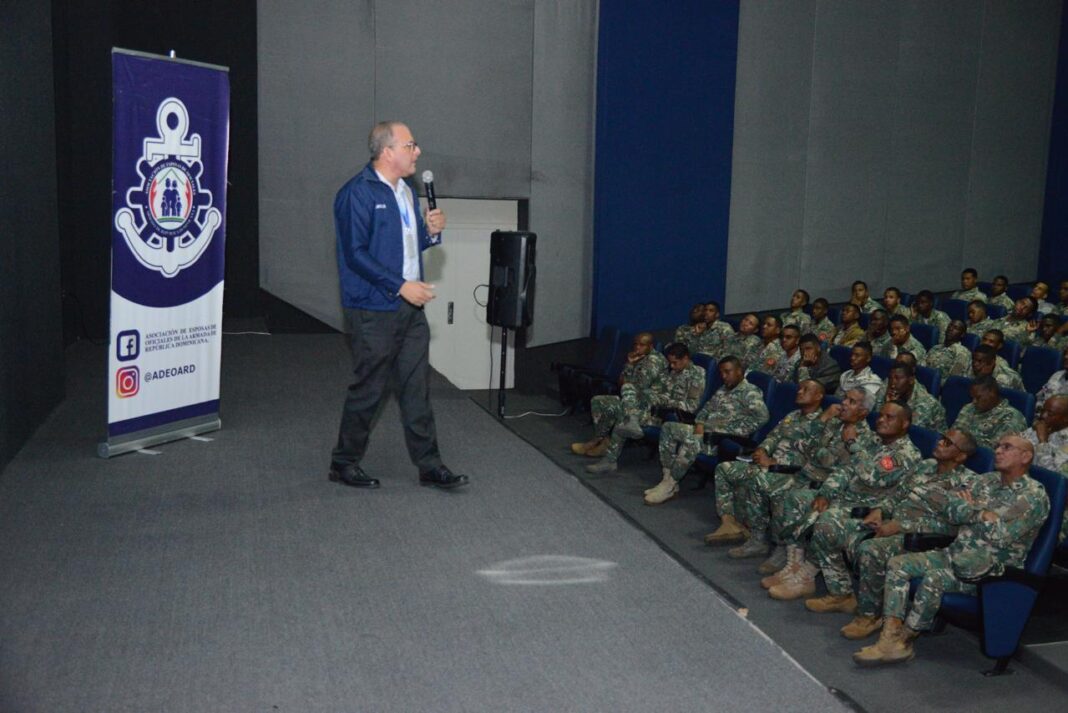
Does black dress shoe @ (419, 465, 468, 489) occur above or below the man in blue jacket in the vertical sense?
below

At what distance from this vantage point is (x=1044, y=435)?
5066 mm

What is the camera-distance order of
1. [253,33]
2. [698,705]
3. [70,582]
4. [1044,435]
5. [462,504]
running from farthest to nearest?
[253,33] < [1044,435] < [462,504] < [70,582] < [698,705]

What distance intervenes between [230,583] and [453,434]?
214 cm

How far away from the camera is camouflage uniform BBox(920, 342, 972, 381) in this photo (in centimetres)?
703

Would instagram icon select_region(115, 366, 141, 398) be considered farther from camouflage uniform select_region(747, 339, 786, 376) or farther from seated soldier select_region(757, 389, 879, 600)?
camouflage uniform select_region(747, 339, 786, 376)

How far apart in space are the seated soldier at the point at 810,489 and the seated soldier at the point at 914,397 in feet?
1.92

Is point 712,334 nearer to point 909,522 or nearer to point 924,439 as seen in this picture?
point 924,439

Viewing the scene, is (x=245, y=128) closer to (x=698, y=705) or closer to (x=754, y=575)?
(x=754, y=575)

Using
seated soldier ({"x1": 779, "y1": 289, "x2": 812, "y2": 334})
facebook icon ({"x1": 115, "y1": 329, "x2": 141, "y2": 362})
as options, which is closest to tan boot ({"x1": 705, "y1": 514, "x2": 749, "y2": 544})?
facebook icon ({"x1": 115, "y1": 329, "x2": 141, "y2": 362})

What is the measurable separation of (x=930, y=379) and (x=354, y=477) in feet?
12.3

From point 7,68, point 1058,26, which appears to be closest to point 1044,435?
point 7,68

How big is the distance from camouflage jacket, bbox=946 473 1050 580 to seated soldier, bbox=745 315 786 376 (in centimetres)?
361

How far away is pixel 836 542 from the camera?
4215 millimetres

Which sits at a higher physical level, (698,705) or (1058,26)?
(1058,26)
